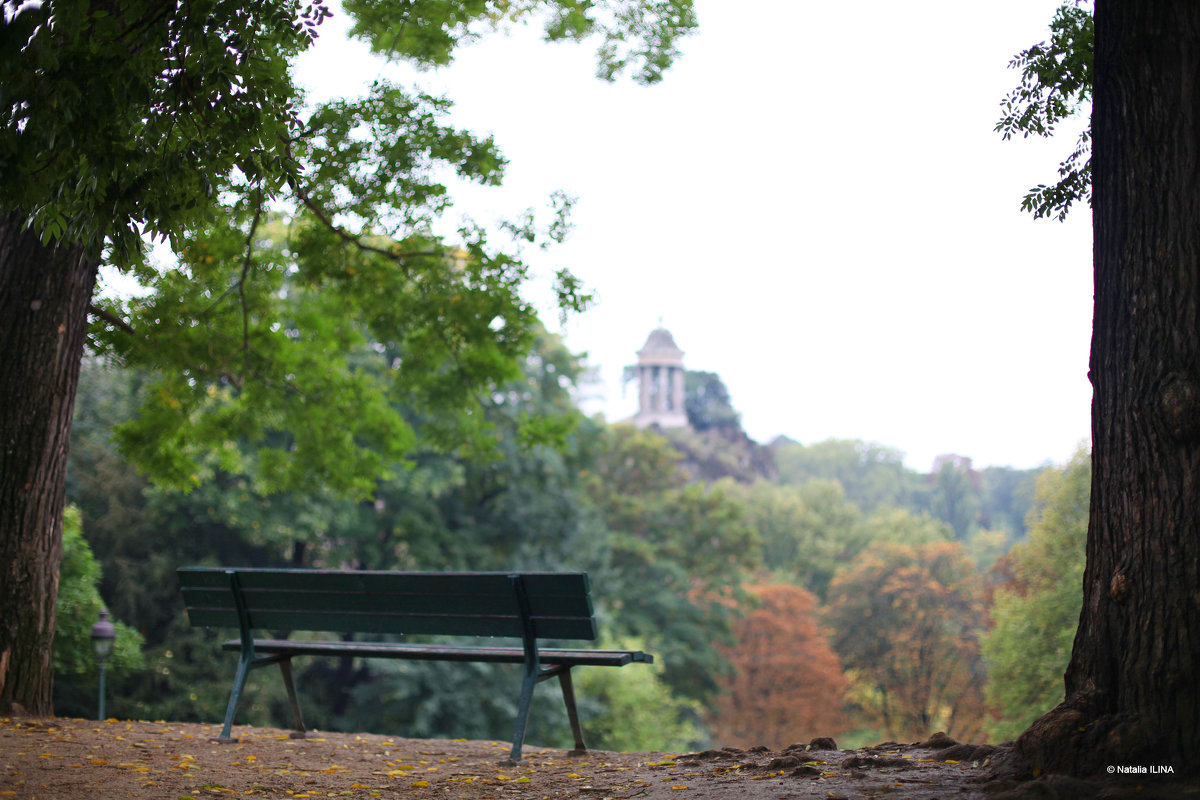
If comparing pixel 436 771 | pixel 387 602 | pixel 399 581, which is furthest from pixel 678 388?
pixel 436 771

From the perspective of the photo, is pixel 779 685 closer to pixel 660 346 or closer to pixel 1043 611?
Answer: pixel 1043 611

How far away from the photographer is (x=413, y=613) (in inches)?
207

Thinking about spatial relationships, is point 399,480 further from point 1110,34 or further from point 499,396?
point 1110,34

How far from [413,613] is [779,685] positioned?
29277 millimetres

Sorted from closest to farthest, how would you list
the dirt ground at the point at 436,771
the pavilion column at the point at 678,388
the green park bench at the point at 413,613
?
the dirt ground at the point at 436,771, the green park bench at the point at 413,613, the pavilion column at the point at 678,388

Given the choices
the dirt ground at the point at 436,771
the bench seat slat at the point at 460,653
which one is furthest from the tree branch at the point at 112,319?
the dirt ground at the point at 436,771

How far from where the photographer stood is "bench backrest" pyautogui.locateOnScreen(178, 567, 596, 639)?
4.87 meters

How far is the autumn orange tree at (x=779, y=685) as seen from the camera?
105ft

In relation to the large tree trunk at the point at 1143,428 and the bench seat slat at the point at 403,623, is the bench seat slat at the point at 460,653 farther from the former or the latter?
the large tree trunk at the point at 1143,428

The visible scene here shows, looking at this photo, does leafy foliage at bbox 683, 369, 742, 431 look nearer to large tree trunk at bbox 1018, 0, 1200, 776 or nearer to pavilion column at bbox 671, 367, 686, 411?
pavilion column at bbox 671, 367, 686, 411

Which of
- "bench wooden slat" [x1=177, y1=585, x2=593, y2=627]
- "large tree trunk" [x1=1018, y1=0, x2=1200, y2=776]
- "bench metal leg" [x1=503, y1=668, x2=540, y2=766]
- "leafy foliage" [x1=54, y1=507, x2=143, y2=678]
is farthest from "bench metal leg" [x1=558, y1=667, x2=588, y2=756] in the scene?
"leafy foliage" [x1=54, y1=507, x2=143, y2=678]

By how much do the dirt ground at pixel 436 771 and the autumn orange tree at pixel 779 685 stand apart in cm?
2800

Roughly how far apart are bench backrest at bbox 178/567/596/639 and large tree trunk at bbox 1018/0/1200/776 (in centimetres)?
221

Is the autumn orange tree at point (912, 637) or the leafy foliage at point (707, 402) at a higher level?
the leafy foliage at point (707, 402)
